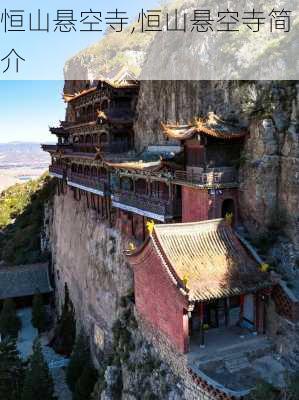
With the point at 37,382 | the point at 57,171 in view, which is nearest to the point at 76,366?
the point at 37,382

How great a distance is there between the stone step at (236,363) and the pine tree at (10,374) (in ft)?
52.2

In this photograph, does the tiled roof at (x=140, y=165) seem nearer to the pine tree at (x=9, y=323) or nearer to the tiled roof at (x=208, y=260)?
the tiled roof at (x=208, y=260)

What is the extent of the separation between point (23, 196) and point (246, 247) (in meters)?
61.2

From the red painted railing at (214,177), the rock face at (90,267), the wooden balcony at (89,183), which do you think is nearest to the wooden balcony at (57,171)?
the rock face at (90,267)

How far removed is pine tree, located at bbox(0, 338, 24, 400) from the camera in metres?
28.9

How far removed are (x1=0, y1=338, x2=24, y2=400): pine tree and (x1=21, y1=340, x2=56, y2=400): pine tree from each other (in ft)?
6.51

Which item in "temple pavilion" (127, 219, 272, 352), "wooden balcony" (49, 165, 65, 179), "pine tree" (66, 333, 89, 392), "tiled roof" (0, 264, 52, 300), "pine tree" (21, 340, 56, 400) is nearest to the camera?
"temple pavilion" (127, 219, 272, 352)

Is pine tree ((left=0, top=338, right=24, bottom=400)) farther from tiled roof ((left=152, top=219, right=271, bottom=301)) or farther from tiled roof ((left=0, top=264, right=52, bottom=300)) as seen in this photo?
tiled roof ((left=0, top=264, right=52, bottom=300))

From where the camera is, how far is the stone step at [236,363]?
18.8 m

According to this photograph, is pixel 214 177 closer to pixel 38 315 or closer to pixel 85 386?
pixel 85 386

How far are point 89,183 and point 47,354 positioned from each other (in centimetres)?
1424

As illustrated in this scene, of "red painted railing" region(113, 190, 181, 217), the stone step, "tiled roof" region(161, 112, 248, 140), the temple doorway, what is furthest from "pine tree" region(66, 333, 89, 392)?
"tiled roof" region(161, 112, 248, 140)

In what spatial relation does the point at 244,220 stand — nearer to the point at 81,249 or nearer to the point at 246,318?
the point at 246,318

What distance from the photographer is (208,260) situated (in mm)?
20328
